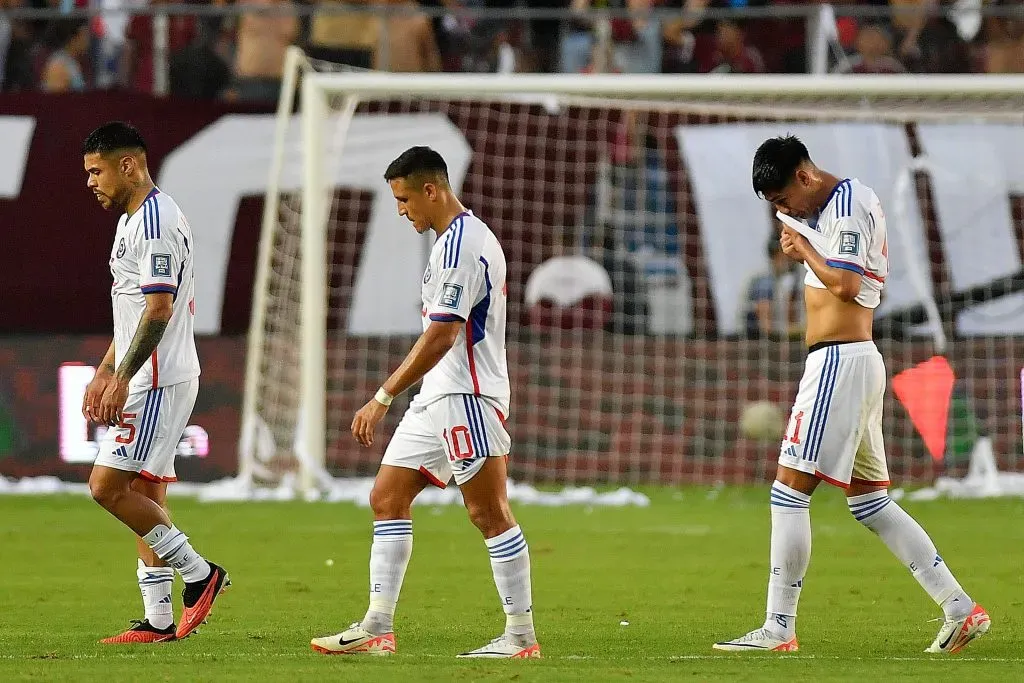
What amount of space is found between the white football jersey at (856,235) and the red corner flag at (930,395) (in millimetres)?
8283

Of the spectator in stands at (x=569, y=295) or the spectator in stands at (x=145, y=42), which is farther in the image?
the spectator in stands at (x=145, y=42)

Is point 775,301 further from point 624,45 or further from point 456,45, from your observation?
point 456,45

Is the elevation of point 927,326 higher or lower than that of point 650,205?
lower

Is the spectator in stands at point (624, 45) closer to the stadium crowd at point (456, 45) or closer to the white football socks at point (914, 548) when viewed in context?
the stadium crowd at point (456, 45)

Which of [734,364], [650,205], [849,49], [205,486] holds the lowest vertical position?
[205,486]

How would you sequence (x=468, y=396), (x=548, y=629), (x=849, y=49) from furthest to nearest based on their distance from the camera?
1. (x=849, y=49)
2. (x=548, y=629)
3. (x=468, y=396)

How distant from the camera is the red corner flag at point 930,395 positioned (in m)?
14.9

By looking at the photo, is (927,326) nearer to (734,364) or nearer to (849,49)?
(734,364)

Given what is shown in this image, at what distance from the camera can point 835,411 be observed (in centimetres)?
677

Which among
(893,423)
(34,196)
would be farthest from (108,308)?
(893,423)

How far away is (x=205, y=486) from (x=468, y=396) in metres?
8.80

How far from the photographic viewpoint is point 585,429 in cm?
1551

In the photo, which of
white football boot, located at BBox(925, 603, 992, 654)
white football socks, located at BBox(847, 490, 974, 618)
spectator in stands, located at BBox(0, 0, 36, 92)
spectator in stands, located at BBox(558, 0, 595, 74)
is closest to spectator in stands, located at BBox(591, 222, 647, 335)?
spectator in stands, located at BBox(558, 0, 595, 74)

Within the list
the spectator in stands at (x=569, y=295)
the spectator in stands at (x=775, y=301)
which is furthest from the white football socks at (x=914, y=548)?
the spectator in stands at (x=569, y=295)
